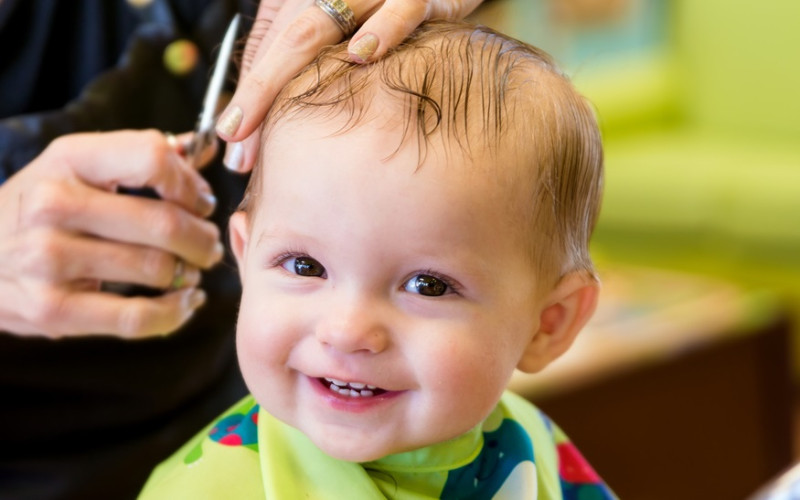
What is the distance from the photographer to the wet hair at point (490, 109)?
2.39ft

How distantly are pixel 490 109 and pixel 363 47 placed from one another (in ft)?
0.33

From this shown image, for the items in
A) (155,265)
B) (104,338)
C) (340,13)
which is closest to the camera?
(340,13)

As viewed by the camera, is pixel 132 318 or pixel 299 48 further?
pixel 132 318

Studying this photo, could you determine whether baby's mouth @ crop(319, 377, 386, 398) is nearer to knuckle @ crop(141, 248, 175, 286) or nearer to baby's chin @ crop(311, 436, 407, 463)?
baby's chin @ crop(311, 436, 407, 463)

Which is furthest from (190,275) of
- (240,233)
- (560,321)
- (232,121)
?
(560,321)

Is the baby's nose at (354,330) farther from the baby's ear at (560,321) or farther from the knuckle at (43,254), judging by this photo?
the knuckle at (43,254)

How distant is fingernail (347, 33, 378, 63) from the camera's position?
75cm

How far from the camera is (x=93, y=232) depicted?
2.93ft

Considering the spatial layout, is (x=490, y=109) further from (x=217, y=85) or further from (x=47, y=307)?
(x=47, y=307)

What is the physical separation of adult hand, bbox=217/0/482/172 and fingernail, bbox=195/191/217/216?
→ 0.41 feet

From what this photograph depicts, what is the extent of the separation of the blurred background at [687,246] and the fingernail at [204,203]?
0.31m

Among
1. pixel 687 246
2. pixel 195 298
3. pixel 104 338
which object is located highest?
pixel 195 298

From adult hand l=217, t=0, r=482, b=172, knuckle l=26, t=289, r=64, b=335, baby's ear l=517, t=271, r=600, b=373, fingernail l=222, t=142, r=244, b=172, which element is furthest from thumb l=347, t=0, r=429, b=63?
knuckle l=26, t=289, r=64, b=335

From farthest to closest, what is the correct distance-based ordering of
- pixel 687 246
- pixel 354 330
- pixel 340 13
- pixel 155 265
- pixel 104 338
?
pixel 687 246, pixel 104 338, pixel 155 265, pixel 340 13, pixel 354 330
